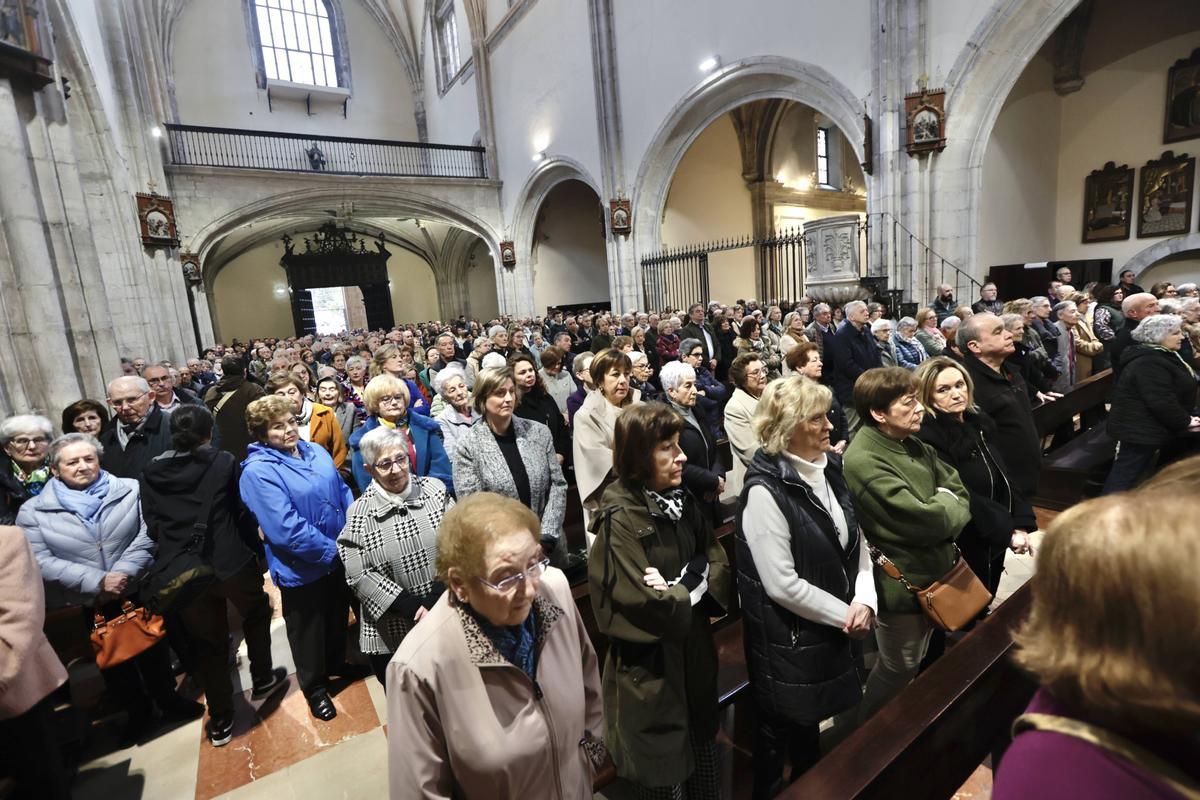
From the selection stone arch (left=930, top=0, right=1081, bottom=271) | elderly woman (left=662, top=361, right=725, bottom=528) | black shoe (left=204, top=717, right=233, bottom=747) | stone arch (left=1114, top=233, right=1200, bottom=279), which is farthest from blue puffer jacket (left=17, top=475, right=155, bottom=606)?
stone arch (left=1114, top=233, right=1200, bottom=279)

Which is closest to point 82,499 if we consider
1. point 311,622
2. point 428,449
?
point 311,622

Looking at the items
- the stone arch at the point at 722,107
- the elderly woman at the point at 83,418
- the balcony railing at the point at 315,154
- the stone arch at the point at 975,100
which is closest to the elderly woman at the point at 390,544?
the elderly woman at the point at 83,418

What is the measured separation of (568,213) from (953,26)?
1218cm

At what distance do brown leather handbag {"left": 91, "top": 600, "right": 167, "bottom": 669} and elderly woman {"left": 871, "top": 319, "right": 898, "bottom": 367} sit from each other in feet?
17.5

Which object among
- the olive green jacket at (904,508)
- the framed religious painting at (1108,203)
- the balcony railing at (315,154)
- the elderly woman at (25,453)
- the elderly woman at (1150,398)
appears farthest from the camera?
the balcony railing at (315,154)

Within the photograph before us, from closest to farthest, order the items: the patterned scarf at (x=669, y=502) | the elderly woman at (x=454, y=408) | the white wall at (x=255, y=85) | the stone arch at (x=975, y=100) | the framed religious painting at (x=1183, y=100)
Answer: the patterned scarf at (x=669, y=502)
the elderly woman at (x=454, y=408)
the stone arch at (x=975, y=100)
the framed religious painting at (x=1183, y=100)
the white wall at (x=255, y=85)

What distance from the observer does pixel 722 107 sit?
11.5m

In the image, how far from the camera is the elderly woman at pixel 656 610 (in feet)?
5.38

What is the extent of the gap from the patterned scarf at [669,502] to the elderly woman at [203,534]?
1.99m

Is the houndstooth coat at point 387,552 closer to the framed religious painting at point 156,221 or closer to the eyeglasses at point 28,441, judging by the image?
the eyeglasses at point 28,441

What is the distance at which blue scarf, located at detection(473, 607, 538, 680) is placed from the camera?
134 centimetres

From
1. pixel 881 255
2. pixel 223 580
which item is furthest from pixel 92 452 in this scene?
pixel 881 255

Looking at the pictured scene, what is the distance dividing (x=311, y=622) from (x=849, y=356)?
4.37 meters

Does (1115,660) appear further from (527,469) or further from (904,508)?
(527,469)
